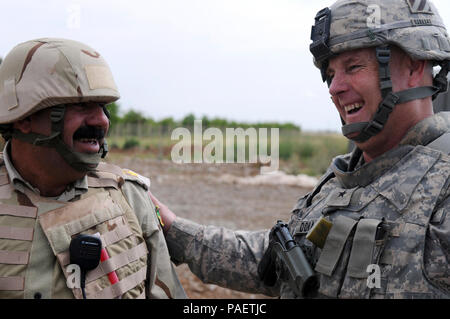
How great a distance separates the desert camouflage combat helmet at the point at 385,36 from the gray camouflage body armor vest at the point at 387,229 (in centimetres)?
30

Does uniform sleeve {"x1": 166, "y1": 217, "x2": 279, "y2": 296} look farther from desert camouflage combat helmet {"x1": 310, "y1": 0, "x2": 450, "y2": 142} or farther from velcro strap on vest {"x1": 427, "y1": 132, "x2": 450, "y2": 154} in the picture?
Result: velcro strap on vest {"x1": 427, "y1": 132, "x2": 450, "y2": 154}

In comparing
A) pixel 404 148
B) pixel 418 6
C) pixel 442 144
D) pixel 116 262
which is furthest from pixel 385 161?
pixel 116 262

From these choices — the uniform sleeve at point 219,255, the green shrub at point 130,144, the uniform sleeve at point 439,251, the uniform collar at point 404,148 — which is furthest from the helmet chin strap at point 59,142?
the green shrub at point 130,144

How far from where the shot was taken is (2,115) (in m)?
2.80

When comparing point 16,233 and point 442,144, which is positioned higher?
point 442,144

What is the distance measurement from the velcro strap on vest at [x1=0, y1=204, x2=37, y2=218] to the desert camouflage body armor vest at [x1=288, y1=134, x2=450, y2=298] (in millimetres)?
1705

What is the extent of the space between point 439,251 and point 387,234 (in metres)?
0.30

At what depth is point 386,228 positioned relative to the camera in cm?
283

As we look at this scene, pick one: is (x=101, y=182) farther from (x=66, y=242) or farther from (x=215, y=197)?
(x=215, y=197)

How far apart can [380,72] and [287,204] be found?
504 inches

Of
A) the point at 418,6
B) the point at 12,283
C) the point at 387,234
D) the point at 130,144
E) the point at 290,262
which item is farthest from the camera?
the point at 130,144

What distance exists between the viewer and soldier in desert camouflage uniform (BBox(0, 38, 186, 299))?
2666mm

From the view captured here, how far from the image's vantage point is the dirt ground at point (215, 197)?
38.9 feet

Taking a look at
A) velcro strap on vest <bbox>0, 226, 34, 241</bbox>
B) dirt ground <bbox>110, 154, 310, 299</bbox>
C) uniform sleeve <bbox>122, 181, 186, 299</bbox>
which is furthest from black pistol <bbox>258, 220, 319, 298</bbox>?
dirt ground <bbox>110, 154, 310, 299</bbox>
